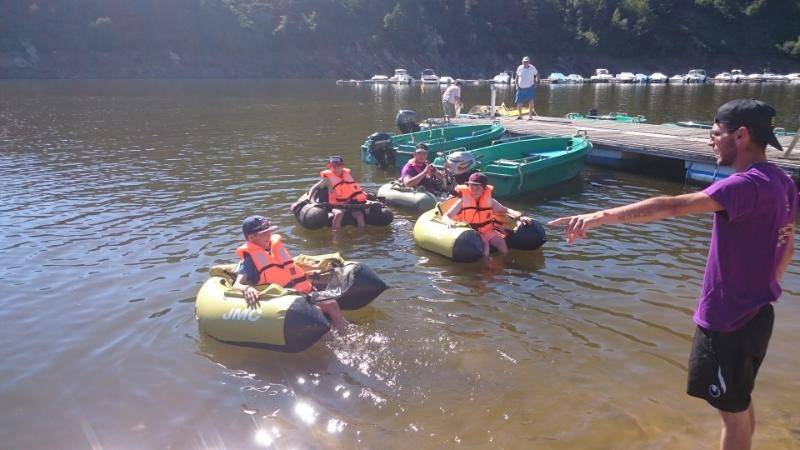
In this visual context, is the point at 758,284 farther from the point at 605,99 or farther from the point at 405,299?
the point at 605,99

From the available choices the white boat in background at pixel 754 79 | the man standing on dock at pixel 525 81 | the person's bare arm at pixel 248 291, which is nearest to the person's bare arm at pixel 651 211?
the person's bare arm at pixel 248 291

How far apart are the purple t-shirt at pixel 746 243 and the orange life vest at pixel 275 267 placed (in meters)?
4.84

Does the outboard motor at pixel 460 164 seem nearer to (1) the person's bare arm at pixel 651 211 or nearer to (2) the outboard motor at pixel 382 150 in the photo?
(2) the outboard motor at pixel 382 150

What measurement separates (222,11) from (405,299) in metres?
88.4

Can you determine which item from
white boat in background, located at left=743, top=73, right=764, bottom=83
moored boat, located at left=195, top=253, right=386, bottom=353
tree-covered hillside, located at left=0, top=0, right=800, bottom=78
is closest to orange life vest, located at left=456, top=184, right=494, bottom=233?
moored boat, located at left=195, top=253, right=386, bottom=353

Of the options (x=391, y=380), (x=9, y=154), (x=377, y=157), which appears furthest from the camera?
(x=9, y=154)

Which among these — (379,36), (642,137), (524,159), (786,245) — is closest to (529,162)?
(524,159)

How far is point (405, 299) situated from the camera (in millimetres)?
8172

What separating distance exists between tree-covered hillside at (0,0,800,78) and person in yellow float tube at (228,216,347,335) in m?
75.2

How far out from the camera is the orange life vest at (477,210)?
31.7 feet

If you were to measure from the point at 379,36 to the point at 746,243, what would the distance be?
Answer: 96175mm

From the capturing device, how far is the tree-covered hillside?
74.5 metres

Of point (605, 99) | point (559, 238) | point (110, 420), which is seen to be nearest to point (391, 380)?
point (110, 420)

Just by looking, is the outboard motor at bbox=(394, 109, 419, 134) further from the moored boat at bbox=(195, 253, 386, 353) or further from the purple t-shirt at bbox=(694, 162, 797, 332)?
the purple t-shirt at bbox=(694, 162, 797, 332)
